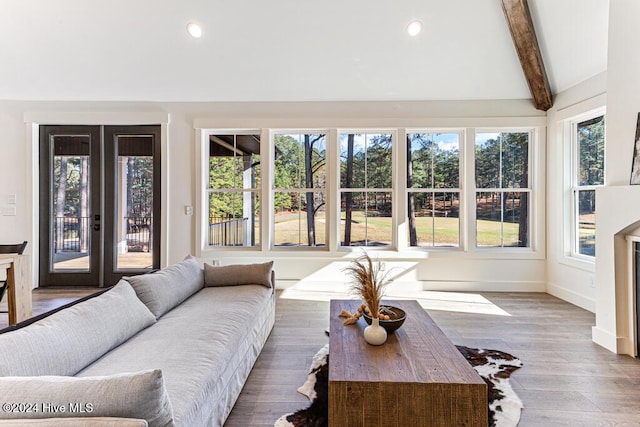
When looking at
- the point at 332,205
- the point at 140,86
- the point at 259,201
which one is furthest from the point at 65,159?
the point at 332,205

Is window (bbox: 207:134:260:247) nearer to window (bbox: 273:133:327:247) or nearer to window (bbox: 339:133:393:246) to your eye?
window (bbox: 273:133:327:247)

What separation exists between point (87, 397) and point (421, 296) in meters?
3.94

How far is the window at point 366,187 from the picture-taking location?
15.5 feet

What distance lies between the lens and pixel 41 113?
4586 millimetres

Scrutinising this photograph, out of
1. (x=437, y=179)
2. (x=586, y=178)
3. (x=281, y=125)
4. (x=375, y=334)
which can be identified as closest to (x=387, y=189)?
(x=437, y=179)

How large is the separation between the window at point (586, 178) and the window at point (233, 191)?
419 centimetres

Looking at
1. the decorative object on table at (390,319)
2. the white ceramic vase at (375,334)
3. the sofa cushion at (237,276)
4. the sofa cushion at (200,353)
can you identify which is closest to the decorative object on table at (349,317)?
the decorative object on table at (390,319)

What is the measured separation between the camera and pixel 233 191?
4.84 metres

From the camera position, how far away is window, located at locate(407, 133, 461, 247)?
470 cm

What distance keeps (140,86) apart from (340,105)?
2.73m

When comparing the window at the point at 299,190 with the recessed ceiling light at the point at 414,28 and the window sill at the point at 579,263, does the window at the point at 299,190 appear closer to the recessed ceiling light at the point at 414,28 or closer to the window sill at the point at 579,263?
the recessed ceiling light at the point at 414,28

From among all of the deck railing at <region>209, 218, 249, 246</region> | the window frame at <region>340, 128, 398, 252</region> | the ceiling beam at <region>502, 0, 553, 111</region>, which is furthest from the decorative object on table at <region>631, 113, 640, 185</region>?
the deck railing at <region>209, 218, 249, 246</region>

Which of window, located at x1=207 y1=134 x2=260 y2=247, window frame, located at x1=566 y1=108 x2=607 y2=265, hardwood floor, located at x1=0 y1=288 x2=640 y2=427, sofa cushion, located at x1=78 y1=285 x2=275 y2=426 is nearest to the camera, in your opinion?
sofa cushion, located at x1=78 y1=285 x2=275 y2=426

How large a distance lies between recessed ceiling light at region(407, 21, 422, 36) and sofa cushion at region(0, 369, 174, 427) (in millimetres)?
4033
